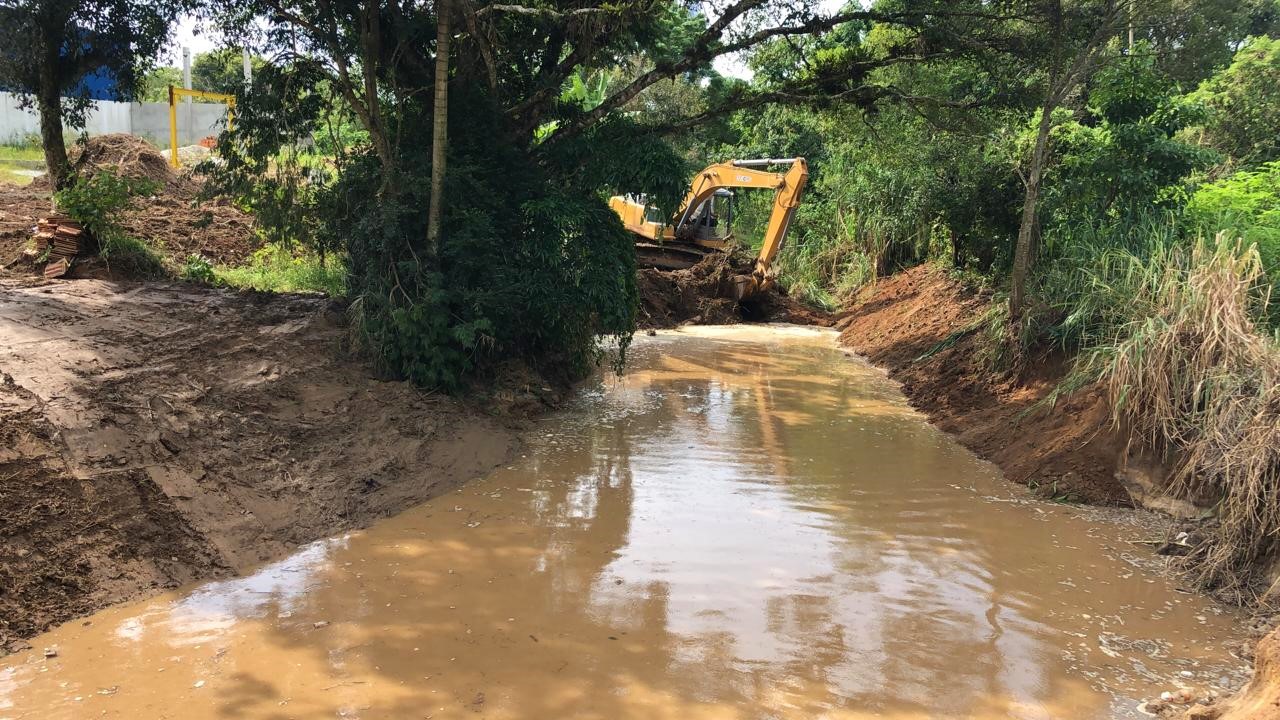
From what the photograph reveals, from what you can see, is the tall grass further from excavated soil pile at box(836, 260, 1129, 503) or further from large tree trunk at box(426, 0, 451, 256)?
large tree trunk at box(426, 0, 451, 256)

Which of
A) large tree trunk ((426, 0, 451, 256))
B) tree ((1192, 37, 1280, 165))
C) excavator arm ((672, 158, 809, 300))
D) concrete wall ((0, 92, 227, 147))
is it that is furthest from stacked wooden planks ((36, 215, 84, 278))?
tree ((1192, 37, 1280, 165))

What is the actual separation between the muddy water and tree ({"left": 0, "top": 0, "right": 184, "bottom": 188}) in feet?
27.1

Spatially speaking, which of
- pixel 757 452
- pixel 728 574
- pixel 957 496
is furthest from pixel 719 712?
pixel 757 452

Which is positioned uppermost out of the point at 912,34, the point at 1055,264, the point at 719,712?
the point at 912,34

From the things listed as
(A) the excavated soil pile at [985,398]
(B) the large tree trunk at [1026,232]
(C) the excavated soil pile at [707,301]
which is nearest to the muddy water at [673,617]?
(A) the excavated soil pile at [985,398]

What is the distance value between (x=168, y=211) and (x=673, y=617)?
12.8m

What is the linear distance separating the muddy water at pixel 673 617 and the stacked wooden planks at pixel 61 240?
22.4 feet

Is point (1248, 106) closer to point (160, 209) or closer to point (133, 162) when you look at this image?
point (160, 209)

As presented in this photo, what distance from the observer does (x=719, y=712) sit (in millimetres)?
3885

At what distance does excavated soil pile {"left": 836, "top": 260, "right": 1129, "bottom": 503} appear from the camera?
7.20 m

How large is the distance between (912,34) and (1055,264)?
3.59 metres

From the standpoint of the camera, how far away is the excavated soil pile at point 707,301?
54.6ft

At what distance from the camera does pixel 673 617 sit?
189 inches

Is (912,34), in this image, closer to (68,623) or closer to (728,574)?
(728,574)
